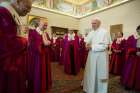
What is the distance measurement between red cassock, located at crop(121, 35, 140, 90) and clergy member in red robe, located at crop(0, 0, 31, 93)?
3.40 m

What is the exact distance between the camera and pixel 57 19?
10250 millimetres

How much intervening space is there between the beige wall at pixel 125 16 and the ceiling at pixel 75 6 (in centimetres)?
37

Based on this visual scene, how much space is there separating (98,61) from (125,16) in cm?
501

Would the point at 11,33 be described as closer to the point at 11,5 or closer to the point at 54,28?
the point at 11,5

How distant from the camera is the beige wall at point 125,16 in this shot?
6.91 m

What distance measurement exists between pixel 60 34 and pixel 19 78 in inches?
360

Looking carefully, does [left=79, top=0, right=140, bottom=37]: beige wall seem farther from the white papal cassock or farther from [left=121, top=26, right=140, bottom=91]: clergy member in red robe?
the white papal cassock

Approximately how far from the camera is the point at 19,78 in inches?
50.4

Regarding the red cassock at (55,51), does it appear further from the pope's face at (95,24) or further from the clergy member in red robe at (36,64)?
the clergy member in red robe at (36,64)

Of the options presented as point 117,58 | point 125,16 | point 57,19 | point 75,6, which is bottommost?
point 117,58

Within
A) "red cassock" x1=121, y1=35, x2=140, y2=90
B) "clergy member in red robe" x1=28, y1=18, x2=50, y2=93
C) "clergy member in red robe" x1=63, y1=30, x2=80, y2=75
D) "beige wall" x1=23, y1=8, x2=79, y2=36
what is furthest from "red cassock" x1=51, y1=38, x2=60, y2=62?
"clergy member in red robe" x1=28, y1=18, x2=50, y2=93

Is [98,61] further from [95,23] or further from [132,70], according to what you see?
[132,70]

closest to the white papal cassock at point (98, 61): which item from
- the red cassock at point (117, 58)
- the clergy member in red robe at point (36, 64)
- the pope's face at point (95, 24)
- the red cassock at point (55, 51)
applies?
the pope's face at point (95, 24)

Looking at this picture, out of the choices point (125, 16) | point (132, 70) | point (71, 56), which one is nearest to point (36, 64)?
point (132, 70)
